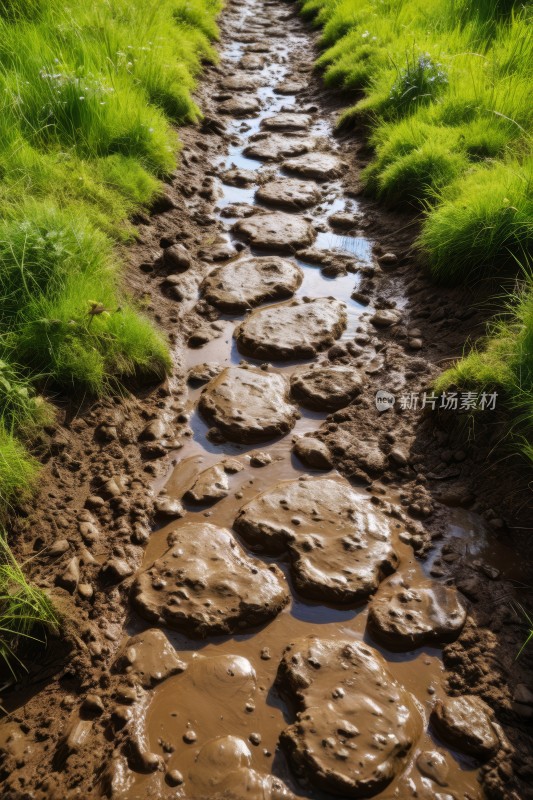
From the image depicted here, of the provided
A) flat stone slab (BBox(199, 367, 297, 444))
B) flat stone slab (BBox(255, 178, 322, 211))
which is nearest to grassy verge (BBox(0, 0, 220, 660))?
flat stone slab (BBox(199, 367, 297, 444))

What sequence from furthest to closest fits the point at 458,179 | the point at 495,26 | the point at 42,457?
the point at 495,26
the point at 458,179
the point at 42,457

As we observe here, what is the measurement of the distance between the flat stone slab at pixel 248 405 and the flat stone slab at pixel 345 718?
121 cm

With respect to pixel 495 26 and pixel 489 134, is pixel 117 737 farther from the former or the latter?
pixel 495 26

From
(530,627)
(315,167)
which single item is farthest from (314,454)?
(315,167)

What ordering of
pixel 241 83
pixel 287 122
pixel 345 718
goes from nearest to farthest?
pixel 345 718
pixel 287 122
pixel 241 83

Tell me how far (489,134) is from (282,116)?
3106 mm

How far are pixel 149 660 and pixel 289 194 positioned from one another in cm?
427

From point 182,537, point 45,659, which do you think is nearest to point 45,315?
point 182,537

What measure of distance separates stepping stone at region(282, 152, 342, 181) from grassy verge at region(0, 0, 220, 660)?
117 centimetres

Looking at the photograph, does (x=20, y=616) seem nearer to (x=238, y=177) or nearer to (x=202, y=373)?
(x=202, y=373)

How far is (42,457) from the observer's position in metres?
2.83

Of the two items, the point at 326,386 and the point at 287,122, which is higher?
the point at 287,122

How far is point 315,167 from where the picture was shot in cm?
584

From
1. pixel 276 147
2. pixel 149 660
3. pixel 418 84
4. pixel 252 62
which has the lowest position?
pixel 149 660
